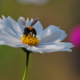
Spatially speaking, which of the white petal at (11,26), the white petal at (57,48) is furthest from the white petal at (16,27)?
the white petal at (57,48)

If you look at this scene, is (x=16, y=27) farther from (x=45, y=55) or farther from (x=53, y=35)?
(x=45, y=55)

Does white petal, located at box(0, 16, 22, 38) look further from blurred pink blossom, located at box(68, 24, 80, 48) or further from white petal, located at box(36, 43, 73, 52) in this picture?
blurred pink blossom, located at box(68, 24, 80, 48)

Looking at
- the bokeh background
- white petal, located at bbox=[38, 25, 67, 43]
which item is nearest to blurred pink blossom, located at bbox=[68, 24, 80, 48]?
the bokeh background

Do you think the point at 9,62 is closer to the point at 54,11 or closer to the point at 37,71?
the point at 37,71

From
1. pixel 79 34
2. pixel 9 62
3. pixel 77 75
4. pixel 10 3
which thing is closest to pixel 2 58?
pixel 9 62

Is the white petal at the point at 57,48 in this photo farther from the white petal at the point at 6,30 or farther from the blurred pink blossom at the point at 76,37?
the blurred pink blossom at the point at 76,37

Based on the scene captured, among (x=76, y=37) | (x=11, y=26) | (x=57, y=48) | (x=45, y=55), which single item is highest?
(x=45, y=55)

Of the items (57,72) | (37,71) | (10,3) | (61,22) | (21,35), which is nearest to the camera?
(21,35)

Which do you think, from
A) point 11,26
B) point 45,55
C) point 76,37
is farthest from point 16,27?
point 45,55
